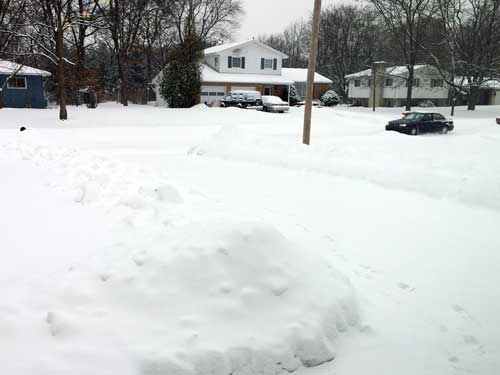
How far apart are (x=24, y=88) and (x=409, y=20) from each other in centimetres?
3633

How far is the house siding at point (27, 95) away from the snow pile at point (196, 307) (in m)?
37.3

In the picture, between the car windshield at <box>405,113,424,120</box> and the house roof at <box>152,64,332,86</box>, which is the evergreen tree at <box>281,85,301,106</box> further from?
the car windshield at <box>405,113,424,120</box>

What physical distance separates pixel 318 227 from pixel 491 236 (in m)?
2.85

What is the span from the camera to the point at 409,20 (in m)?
42.9

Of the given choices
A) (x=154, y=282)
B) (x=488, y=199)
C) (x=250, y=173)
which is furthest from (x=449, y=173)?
(x=154, y=282)

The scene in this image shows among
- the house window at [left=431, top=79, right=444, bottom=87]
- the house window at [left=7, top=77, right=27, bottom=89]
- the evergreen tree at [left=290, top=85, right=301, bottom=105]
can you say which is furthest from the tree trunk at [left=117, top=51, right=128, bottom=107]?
the house window at [left=431, top=79, right=444, bottom=87]

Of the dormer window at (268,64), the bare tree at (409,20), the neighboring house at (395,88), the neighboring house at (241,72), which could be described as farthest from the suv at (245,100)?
the neighboring house at (395,88)

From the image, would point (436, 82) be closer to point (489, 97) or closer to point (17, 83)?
point (489, 97)

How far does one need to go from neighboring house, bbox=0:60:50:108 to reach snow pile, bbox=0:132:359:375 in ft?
121

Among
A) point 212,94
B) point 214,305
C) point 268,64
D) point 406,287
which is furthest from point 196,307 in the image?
point 268,64

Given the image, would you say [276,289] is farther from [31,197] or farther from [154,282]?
[31,197]

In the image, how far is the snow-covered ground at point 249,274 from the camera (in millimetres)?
3672

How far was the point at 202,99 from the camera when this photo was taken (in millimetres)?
44844

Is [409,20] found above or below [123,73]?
above
